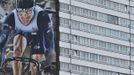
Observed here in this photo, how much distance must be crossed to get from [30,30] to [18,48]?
319 centimetres

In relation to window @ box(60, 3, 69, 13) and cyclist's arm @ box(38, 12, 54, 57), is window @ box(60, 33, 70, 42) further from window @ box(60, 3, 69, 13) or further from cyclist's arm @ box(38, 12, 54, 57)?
window @ box(60, 3, 69, 13)

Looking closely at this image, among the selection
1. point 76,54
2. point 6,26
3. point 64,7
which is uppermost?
point 64,7

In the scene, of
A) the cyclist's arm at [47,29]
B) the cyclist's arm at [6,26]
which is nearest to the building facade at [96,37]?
the cyclist's arm at [47,29]

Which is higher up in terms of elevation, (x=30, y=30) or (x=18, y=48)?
(x=30, y=30)

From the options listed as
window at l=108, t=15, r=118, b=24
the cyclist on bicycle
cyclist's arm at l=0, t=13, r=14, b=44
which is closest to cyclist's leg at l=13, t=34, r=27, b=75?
the cyclist on bicycle

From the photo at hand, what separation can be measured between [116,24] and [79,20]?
7.99 m

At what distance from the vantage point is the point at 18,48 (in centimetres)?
Result: 11544

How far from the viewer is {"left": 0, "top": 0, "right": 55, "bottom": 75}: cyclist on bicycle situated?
11550cm

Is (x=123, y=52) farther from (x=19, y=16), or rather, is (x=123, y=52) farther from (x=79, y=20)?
(x=19, y=16)

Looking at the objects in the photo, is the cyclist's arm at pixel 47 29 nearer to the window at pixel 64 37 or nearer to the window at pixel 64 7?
the window at pixel 64 37

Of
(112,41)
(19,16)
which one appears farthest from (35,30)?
(112,41)

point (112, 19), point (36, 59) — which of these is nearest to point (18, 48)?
point (36, 59)

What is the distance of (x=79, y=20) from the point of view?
12081 cm

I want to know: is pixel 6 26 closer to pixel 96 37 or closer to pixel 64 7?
pixel 64 7
